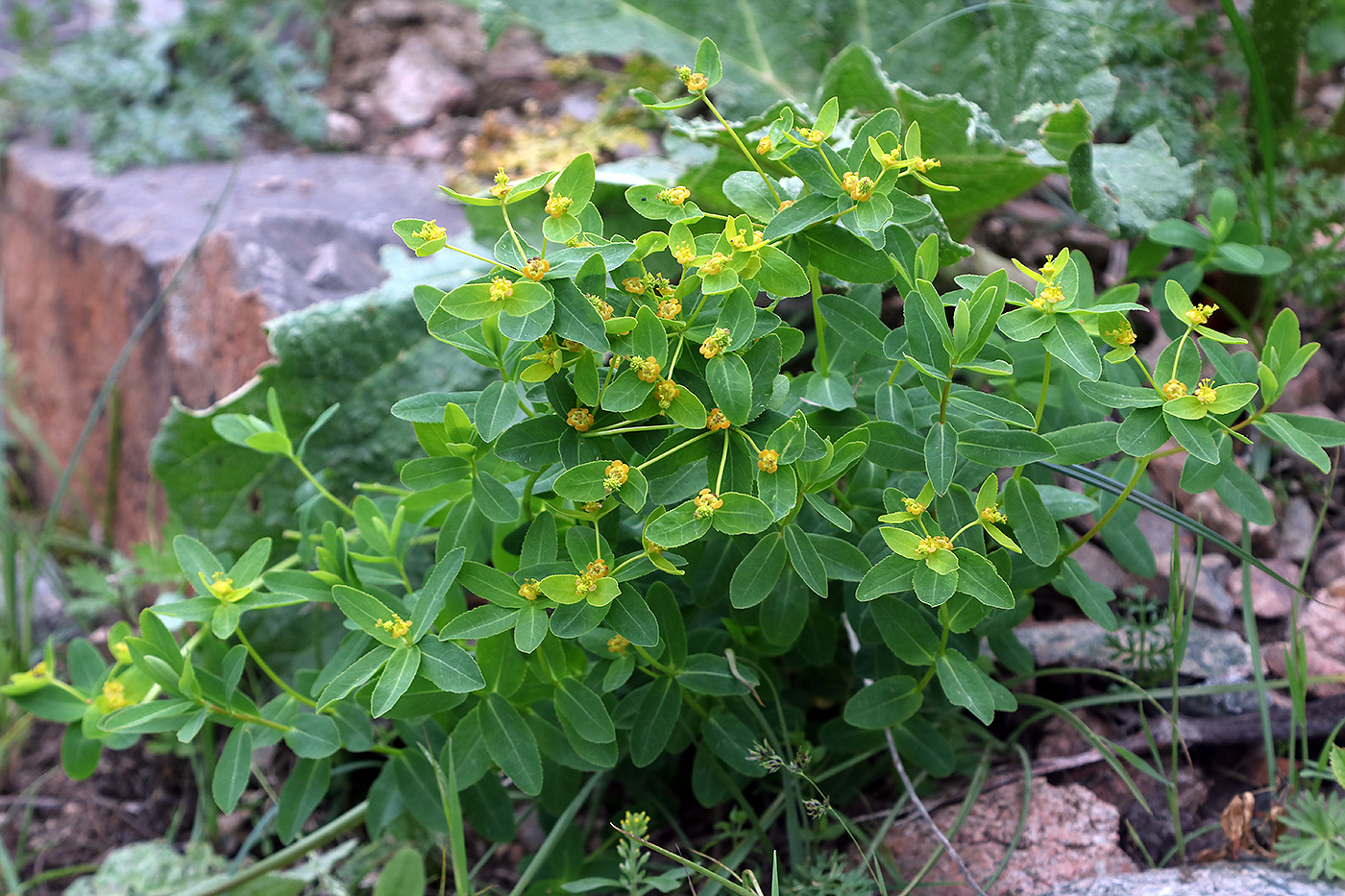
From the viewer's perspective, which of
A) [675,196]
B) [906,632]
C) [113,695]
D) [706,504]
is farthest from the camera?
[113,695]

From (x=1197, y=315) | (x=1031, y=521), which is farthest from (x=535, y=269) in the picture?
(x=1197, y=315)

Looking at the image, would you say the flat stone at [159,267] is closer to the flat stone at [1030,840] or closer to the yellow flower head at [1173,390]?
the flat stone at [1030,840]

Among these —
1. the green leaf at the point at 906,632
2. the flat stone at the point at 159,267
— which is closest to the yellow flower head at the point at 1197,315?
the green leaf at the point at 906,632

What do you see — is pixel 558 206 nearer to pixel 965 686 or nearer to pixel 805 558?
pixel 805 558

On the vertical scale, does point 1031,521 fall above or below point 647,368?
below

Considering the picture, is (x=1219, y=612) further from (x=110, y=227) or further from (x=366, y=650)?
(x=110, y=227)

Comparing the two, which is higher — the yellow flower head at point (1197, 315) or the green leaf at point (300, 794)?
the yellow flower head at point (1197, 315)
